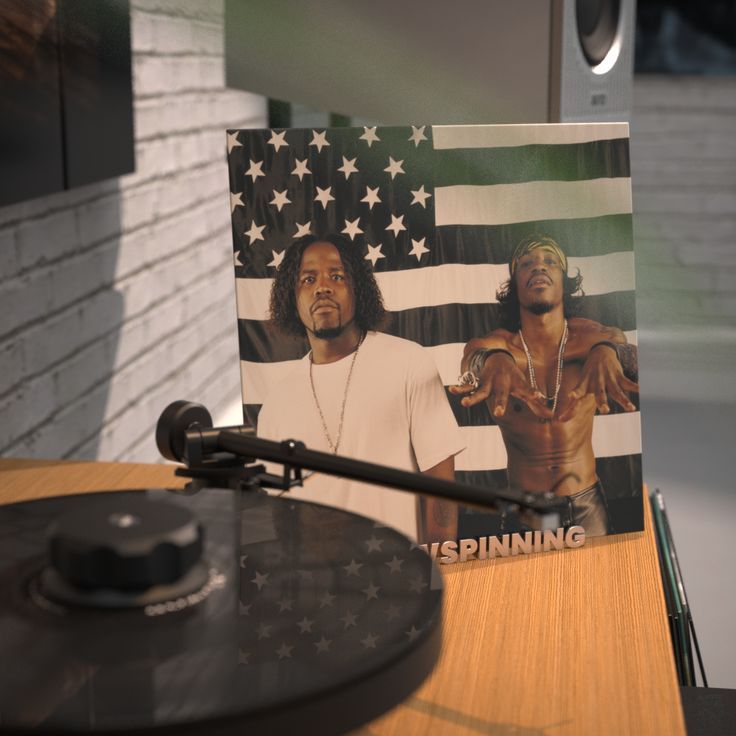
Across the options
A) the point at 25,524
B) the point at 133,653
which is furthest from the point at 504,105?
the point at 133,653

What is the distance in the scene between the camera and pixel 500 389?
81 centimetres

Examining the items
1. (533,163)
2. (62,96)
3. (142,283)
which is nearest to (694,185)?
(142,283)

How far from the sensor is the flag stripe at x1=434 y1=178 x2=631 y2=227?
0.81 m

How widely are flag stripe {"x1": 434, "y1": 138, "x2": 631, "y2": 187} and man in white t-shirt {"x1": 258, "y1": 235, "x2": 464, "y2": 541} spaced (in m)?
0.10

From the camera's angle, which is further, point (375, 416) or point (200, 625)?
point (375, 416)

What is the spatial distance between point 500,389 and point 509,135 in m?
0.19

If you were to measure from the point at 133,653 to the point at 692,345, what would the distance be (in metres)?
3.31

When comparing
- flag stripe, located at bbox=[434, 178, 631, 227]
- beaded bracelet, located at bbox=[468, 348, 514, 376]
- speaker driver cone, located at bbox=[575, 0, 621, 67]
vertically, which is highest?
speaker driver cone, located at bbox=[575, 0, 621, 67]

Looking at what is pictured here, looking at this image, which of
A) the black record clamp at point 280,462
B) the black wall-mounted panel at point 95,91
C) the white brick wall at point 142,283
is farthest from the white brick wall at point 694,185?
the black record clamp at point 280,462

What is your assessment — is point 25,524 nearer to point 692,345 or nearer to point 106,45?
point 106,45

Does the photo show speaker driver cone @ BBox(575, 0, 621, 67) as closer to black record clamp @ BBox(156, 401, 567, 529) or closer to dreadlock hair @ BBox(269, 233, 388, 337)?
dreadlock hair @ BBox(269, 233, 388, 337)

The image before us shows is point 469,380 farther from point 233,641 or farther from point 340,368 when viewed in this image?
point 233,641

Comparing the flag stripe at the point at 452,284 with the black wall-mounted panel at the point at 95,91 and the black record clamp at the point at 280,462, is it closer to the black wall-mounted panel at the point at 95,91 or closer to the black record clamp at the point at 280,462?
the black record clamp at the point at 280,462

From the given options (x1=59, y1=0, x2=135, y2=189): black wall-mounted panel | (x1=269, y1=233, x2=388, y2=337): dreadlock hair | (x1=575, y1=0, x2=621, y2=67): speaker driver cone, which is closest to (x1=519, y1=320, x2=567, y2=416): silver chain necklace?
(x1=269, y1=233, x2=388, y2=337): dreadlock hair
